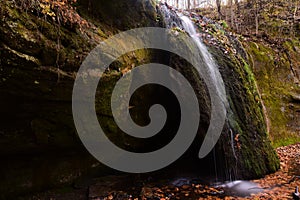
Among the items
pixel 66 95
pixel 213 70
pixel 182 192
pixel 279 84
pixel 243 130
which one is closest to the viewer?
pixel 66 95

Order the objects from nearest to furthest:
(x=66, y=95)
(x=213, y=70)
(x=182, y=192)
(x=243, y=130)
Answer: (x=66, y=95), (x=182, y=192), (x=243, y=130), (x=213, y=70)

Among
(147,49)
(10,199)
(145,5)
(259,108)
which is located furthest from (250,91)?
(10,199)

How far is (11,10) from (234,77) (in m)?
5.27

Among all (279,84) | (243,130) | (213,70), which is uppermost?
(213,70)

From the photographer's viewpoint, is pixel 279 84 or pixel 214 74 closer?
pixel 214 74

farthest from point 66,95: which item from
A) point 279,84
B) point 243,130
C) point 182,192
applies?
point 279,84

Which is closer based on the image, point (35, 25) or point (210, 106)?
point (35, 25)

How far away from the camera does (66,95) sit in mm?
4176

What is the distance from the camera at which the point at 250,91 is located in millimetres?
6859

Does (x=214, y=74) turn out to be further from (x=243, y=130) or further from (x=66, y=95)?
(x=66, y=95)

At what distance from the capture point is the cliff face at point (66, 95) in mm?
3604

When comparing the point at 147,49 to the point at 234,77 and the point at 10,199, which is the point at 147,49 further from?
the point at 10,199

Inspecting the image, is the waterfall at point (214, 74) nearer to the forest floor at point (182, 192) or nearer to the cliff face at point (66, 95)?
the cliff face at point (66, 95)

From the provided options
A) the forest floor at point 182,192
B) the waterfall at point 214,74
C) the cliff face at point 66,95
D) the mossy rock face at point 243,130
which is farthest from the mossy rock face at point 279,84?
the waterfall at point 214,74
